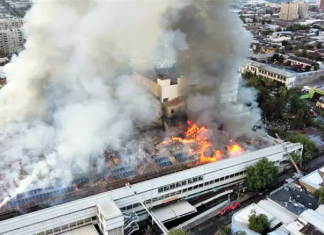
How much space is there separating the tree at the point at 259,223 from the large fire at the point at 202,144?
13.3ft

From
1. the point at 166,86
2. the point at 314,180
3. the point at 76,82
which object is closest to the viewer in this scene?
the point at 314,180

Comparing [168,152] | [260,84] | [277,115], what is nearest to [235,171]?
[168,152]

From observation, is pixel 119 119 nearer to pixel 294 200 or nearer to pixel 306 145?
pixel 294 200

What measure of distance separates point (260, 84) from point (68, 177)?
1947cm

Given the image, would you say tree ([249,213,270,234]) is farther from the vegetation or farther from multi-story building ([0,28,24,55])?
multi-story building ([0,28,24,55])

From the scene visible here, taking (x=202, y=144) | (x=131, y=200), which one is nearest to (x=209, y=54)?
(x=202, y=144)

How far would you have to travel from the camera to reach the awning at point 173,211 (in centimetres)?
1448

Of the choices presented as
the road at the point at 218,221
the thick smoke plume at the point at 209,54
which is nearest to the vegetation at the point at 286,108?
the thick smoke plume at the point at 209,54

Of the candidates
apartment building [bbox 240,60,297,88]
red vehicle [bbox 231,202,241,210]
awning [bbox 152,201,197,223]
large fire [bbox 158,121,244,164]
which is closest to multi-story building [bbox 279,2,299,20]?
apartment building [bbox 240,60,297,88]

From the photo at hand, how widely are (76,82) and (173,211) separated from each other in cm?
919

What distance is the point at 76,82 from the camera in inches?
767

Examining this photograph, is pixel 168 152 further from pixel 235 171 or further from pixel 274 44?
pixel 274 44

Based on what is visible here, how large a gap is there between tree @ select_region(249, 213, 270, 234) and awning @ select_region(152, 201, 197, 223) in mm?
2718

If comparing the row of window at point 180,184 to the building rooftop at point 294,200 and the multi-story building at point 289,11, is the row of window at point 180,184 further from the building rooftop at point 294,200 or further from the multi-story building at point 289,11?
the multi-story building at point 289,11
